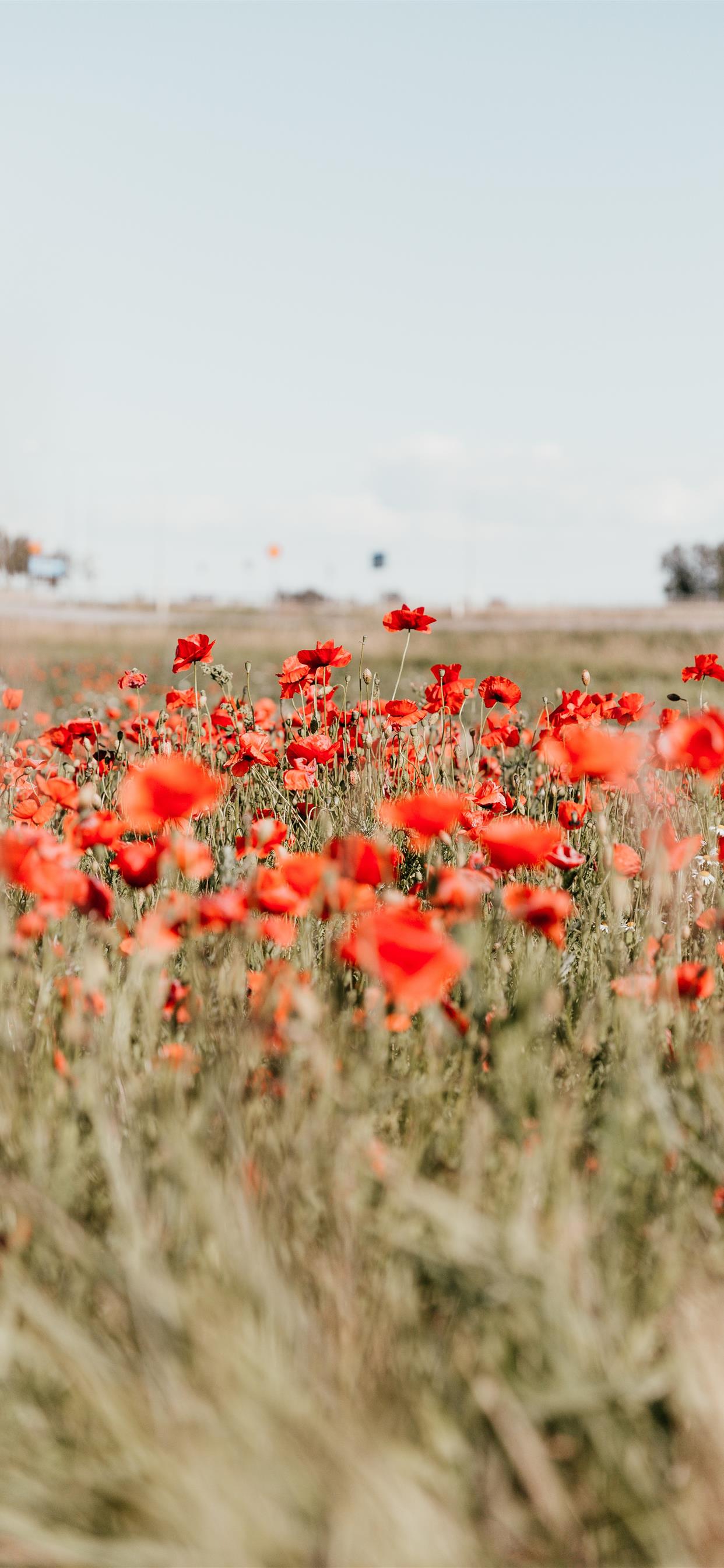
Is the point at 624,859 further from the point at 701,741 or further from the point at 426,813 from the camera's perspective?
the point at 426,813

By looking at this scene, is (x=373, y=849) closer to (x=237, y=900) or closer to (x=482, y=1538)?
(x=237, y=900)

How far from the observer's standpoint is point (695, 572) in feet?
251

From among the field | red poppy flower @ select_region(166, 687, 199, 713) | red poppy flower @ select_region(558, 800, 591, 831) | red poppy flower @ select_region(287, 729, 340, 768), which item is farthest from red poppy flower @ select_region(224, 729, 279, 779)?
red poppy flower @ select_region(558, 800, 591, 831)

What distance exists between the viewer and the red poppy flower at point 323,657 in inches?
108

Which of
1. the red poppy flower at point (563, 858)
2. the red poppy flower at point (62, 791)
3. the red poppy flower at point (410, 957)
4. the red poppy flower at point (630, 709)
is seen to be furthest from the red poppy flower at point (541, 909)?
the red poppy flower at point (630, 709)

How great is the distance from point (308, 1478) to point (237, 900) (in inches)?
26.8

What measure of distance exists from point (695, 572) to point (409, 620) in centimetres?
7891

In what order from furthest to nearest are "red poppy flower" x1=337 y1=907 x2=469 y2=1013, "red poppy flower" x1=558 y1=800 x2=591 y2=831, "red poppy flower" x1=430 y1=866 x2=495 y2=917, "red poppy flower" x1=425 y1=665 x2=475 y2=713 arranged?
"red poppy flower" x1=425 y1=665 x2=475 y2=713, "red poppy flower" x1=558 y1=800 x2=591 y2=831, "red poppy flower" x1=430 y1=866 x2=495 y2=917, "red poppy flower" x1=337 y1=907 x2=469 y2=1013

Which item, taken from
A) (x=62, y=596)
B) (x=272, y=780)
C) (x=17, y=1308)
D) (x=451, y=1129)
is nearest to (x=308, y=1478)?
(x=17, y=1308)

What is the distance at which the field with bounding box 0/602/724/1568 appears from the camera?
0.91 meters

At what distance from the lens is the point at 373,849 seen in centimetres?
151

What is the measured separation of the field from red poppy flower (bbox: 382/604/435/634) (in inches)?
27.1

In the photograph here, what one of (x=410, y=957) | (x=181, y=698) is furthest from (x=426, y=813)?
(x=181, y=698)

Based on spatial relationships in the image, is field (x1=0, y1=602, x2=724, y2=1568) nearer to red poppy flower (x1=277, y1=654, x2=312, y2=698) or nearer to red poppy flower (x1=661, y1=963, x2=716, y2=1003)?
red poppy flower (x1=661, y1=963, x2=716, y2=1003)
